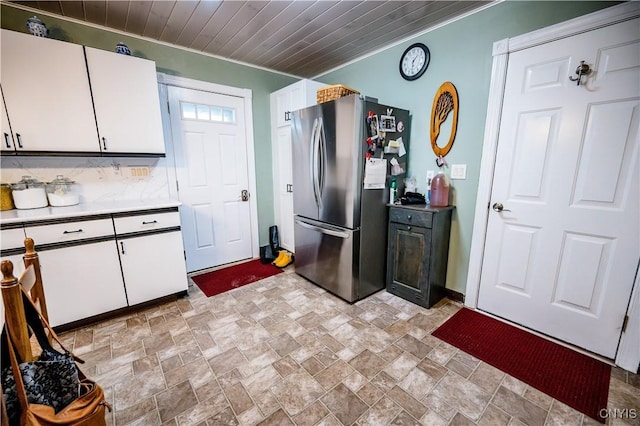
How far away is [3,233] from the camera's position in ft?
5.65

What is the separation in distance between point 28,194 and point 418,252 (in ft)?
10.8

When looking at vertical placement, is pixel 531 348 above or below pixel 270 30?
below

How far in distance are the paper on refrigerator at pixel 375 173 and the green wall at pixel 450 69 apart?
0.42m

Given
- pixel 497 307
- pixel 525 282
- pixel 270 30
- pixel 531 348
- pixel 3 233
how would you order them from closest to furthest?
1. pixel 3 233
2. pixel 531 348
3. pixel 525 282
4. pixel 497 307
5. pixel 270 30

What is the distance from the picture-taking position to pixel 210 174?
3109 mm

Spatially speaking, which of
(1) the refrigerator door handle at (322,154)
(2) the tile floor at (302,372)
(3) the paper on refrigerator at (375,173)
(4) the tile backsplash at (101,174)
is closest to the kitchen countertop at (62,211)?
(4) the tile backsplash at (101,174)

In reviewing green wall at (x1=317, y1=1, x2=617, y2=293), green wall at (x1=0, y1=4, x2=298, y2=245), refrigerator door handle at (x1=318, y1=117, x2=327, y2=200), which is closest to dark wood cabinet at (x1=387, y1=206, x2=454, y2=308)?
green wall at (x1=317, y1=1, x2=617, y2=293)

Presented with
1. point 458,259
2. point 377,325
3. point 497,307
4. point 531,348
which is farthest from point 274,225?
point 531,348

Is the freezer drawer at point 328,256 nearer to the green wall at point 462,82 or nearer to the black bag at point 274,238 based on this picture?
the black bag at point 274,238

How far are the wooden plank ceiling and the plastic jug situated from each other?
4.41ft

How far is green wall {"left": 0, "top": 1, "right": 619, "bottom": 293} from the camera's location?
75.0 inches

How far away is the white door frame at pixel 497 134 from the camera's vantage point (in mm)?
1562

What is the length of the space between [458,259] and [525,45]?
1738mm

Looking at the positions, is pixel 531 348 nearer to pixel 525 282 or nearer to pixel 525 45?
pixel 525 282
